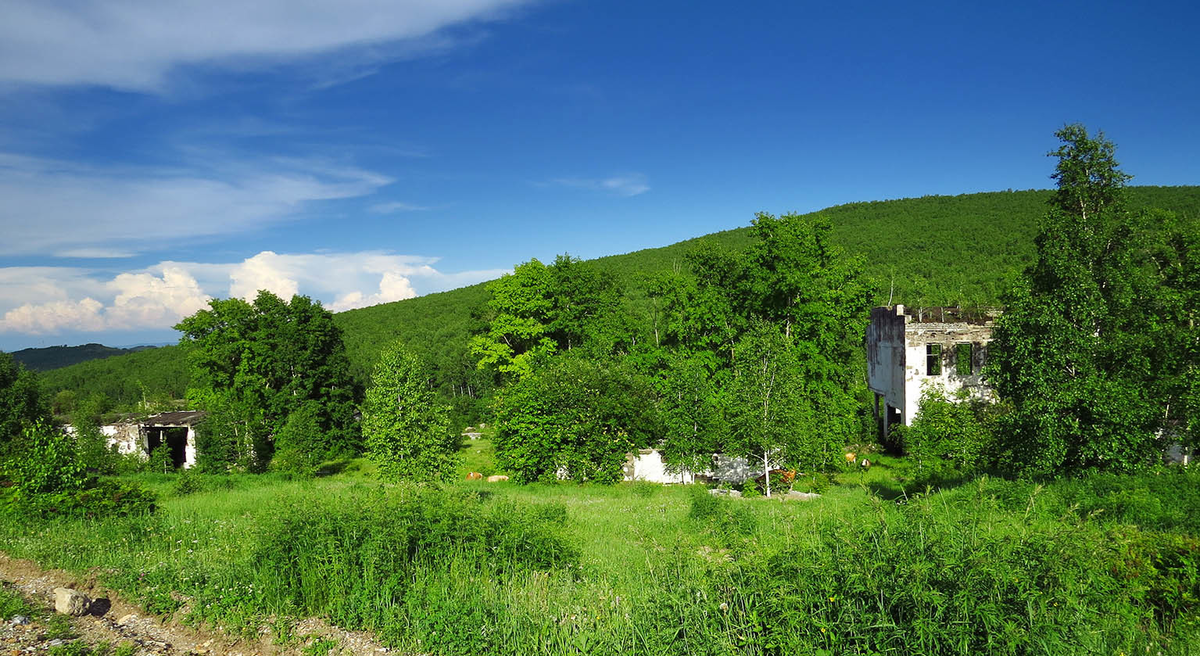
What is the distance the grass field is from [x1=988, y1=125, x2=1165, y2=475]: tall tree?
83.8 inches

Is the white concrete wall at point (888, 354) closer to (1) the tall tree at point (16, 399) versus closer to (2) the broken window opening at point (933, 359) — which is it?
(2) the broken window opening at point (933, 359)

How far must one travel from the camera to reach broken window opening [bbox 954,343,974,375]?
2920 centimetres

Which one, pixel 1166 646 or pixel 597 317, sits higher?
pixel 597 317

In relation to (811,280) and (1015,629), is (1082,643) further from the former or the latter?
(811,280)

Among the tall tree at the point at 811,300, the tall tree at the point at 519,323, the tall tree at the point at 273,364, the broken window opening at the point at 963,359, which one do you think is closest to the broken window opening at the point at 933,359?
the broken window opening at the point at 963,359

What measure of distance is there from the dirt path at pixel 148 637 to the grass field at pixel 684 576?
221 mm

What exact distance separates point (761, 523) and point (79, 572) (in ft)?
41.4

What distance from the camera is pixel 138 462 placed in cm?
3300

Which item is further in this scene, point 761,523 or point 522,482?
point 522,482

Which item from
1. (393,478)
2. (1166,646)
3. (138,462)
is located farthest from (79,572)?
(138,462)

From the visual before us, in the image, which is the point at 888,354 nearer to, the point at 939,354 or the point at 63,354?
the point at 939,354

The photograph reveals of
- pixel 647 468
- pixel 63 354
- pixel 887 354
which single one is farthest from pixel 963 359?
pixel 63 354

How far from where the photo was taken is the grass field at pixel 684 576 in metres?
5.12

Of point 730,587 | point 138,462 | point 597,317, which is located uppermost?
point 597,317
